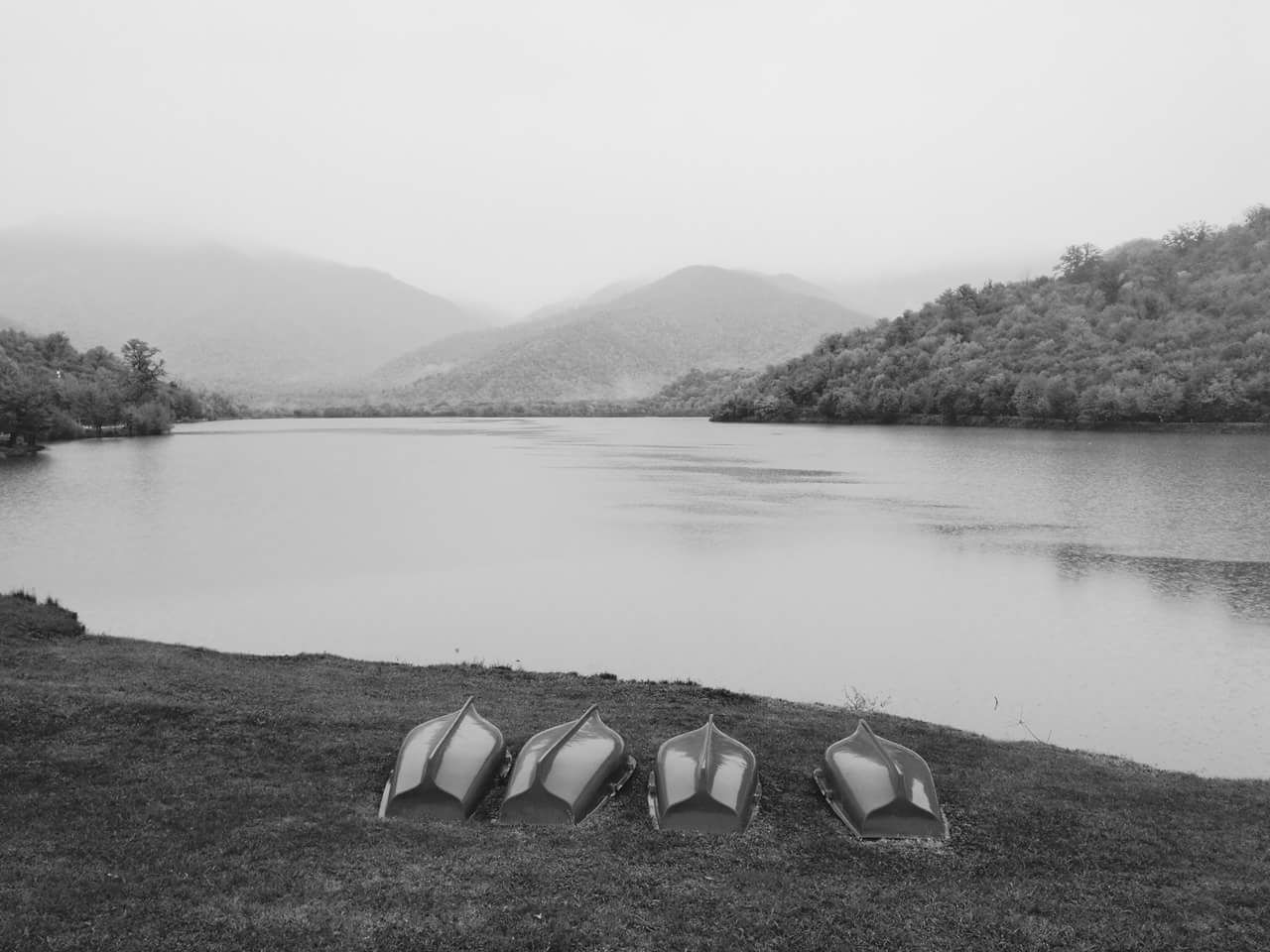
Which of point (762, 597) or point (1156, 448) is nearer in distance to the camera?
point (762, 597)

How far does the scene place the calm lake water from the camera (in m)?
14.8

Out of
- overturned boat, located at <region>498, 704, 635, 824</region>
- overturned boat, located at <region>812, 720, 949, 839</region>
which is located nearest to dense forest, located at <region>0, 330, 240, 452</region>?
overturned boat, located at <region>498, 704, 635, 824</region>

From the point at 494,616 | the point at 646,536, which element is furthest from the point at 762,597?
the point at 646,536

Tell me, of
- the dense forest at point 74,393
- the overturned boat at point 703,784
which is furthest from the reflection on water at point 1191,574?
the dense forest at point 74,393

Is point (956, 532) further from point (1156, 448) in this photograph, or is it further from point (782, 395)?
point (782, 395)

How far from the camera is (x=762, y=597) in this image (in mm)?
21375

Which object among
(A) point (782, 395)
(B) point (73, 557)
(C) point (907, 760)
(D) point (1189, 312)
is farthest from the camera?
(A) point (782, 395)

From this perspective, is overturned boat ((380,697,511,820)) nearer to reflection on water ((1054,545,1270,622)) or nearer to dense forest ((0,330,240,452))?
reflection on water ((1054,545,1270,622))

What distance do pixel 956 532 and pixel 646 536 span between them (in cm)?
1187

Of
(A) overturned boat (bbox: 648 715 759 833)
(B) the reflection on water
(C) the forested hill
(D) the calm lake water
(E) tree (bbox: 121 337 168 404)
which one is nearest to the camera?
(A) overturned boat (bbox: 648 715 759 833)

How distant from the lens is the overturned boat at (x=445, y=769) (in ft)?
26.2

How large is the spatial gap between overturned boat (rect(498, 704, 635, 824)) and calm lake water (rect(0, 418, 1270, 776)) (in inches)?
240

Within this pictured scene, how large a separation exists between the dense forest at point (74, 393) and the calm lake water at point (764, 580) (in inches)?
1012

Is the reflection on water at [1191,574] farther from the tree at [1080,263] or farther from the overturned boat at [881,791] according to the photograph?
the tree at [1080,263]
